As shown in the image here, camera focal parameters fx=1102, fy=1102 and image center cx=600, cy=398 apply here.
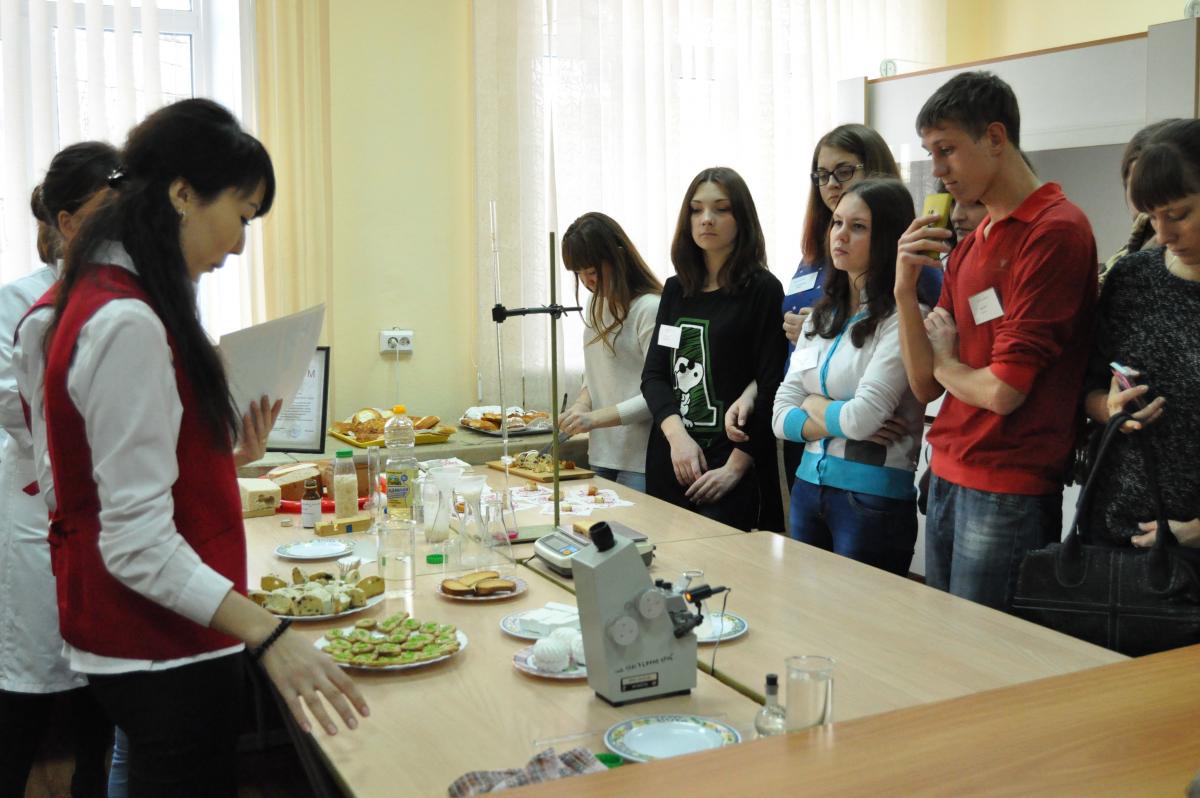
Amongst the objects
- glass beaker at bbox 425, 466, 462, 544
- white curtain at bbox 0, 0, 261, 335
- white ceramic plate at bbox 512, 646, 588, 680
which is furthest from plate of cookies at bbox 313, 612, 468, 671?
white curtain at bbox 0, 0, 261, 335

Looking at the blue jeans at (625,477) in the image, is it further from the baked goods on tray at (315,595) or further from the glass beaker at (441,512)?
the baked goods on tray at (315,595)

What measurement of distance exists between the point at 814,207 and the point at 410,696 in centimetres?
209

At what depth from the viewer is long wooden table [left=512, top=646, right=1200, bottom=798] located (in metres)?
1.04

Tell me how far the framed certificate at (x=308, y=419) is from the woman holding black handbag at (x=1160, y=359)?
7.34 ft

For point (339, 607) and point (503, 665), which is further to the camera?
point (339, 607)

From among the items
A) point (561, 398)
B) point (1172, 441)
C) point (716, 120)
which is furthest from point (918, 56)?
point (1172, 441)

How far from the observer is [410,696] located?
5.29ft

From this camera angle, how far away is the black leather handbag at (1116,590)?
191 cm

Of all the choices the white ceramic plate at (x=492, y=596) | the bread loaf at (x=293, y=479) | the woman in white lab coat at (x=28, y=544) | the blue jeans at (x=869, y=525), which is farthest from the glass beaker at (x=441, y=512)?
the blue jeans at (x=869, y=525)

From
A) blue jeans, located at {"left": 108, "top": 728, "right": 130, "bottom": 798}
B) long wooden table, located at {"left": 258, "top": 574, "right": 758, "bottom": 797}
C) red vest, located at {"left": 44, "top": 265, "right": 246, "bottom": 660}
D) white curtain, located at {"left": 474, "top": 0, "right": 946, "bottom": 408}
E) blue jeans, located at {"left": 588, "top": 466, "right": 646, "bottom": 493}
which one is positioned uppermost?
white curtain, located at {"left": 474, "top": 0, "right": 946, "bottom": 408}

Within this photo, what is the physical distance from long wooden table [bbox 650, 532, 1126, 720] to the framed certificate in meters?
1.46

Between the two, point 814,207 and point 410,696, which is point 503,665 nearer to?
point 410,696

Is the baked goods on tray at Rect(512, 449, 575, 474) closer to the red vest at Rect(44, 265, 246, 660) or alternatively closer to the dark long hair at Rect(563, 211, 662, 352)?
the dark long hair at Rect(563, 211, 662, 352)

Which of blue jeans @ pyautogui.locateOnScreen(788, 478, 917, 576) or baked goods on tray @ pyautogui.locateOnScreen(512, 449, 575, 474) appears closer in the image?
blue jeans @ pyautogui.locateOnScreen(788, 478, 917, 576)
